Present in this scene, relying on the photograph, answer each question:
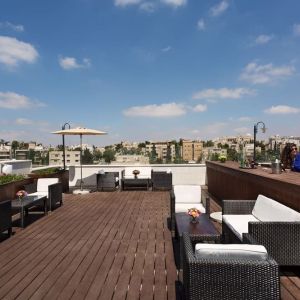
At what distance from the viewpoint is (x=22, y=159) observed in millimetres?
13961

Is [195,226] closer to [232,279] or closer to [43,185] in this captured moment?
[232,279]

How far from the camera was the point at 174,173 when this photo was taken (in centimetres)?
1252

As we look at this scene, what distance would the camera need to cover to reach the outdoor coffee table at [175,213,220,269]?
350 centimetres

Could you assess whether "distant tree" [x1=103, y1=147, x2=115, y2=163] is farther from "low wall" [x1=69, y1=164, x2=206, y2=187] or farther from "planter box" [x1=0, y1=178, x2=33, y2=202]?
"planter box" [x1=0, y1=178, x2=33, y2=202]

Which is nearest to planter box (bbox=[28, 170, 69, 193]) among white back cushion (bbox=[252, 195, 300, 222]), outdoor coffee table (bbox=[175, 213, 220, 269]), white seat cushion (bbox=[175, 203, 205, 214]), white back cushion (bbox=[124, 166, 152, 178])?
white back cushion (bbox=[124, 166, 152, 178])

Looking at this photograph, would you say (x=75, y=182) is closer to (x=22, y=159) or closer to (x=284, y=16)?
(x=22, y=159)

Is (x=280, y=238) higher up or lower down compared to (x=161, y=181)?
higher up

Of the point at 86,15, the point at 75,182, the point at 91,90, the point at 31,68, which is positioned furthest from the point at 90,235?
the point at 91,90

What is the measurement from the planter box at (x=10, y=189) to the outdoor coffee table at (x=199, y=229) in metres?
4.06

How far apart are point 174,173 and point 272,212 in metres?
8.66

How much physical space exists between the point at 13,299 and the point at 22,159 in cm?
1216

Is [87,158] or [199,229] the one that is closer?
[199,229]

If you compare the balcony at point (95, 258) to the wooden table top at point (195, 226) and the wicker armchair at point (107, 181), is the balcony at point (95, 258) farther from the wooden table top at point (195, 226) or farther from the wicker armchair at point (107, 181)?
the wicker armchair at point (107, 181)

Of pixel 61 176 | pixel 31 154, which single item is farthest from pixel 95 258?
pixel 31 154
